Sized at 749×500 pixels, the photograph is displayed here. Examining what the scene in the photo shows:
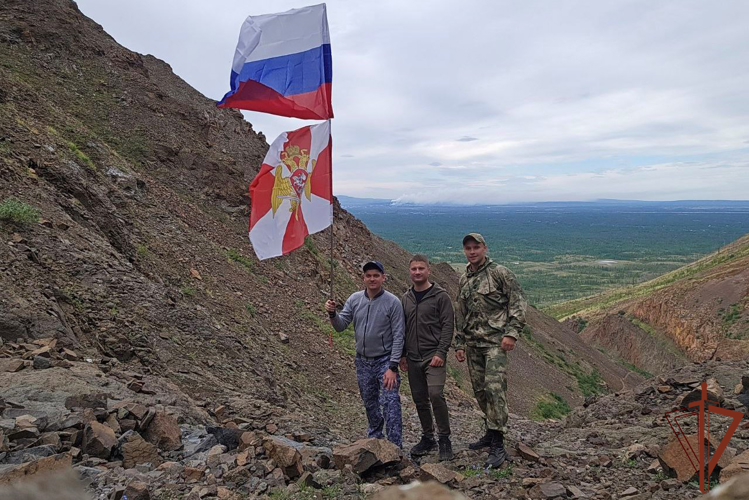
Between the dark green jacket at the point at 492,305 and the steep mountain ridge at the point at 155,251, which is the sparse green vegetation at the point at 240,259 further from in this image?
the dark green jacket at the point at 492,305

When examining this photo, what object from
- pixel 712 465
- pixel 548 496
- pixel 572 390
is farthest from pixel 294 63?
pixel 572 390

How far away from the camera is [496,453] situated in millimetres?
4203

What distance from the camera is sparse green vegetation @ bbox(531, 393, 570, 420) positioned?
1262cm

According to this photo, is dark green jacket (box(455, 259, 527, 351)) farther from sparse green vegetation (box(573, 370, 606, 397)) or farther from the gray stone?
sparse green vegetation (box(573, 370, 606, 397))

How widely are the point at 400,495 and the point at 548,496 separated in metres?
2.54

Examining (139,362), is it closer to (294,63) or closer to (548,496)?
(294,63)

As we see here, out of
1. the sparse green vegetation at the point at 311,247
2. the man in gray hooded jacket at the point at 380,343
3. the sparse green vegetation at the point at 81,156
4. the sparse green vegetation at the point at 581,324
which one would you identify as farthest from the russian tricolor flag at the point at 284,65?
the sparse green vegetation at the point at 581,324

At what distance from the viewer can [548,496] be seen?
3.44m

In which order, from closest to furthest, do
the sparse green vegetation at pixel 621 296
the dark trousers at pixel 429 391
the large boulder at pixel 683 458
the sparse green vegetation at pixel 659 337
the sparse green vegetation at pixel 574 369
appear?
the large boulder at pixel 683 458 < the dark trousers at pixel 429 391 < the sparse green vegetation at pixel 574 369 < the sparse green vegetation at pixel 659 337 < the sparse green vegetation at pixel 621 296

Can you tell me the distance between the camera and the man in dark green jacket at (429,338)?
4.27 meters

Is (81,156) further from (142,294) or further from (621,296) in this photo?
(621,296)

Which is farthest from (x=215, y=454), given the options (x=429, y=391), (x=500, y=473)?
(x=500, y=473)

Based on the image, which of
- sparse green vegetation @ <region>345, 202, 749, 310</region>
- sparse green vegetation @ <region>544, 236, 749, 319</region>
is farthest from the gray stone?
sparse green vegetation @ <region>345, 202, 749, 310</region>

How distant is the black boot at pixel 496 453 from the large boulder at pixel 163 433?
2.57 metres
